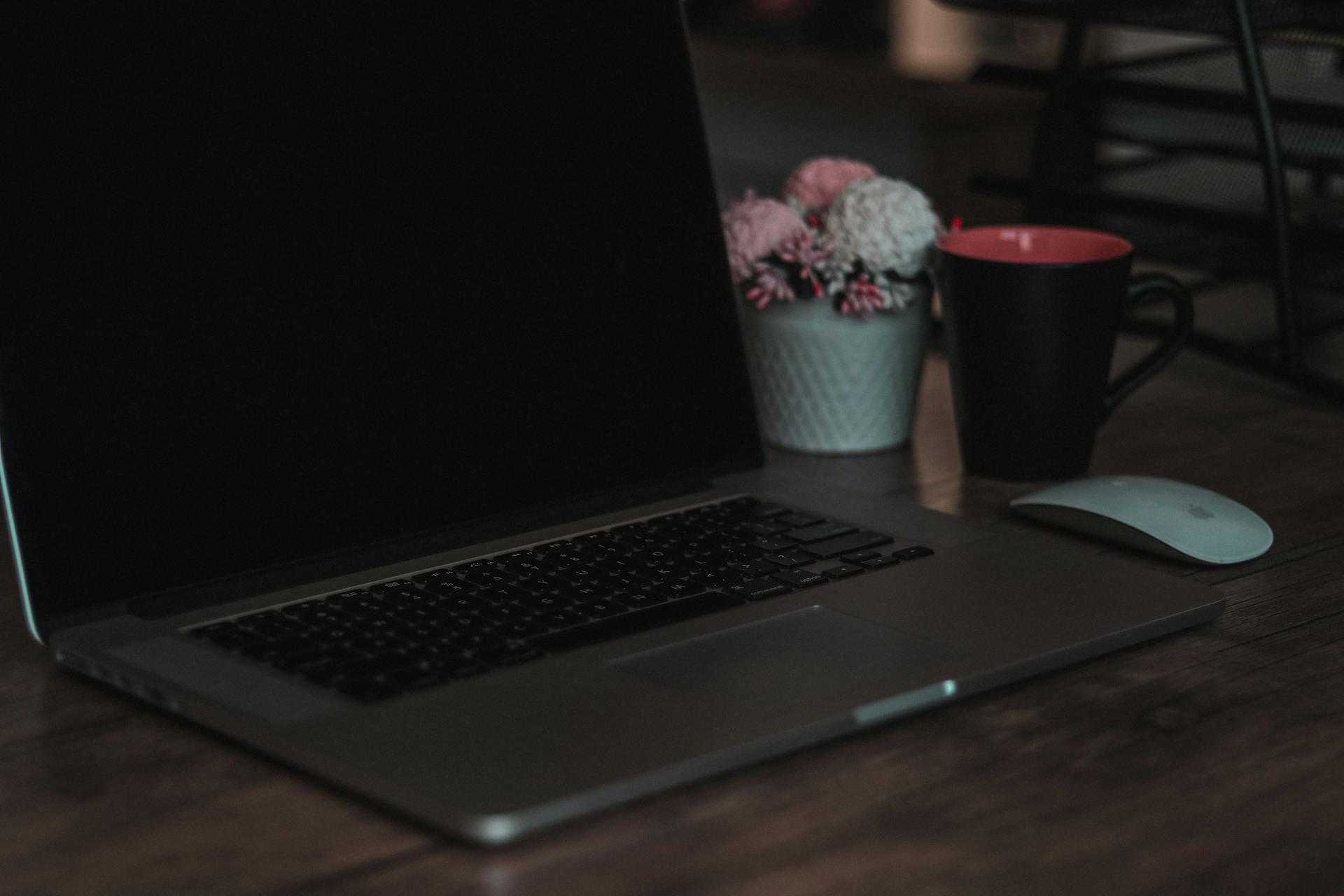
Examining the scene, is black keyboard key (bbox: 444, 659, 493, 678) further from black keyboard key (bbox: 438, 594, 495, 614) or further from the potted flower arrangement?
the potted flower arrangement

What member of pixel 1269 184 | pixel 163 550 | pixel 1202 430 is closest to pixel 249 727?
pixel 163 550

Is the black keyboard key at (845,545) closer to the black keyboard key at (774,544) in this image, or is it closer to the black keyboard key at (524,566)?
the black keyboard key at (774,544)

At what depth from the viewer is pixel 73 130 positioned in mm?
707

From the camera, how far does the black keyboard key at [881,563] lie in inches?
30.6

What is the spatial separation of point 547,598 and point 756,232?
422 millimetres

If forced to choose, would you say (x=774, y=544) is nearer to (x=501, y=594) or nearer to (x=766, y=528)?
(x=766, y=528)

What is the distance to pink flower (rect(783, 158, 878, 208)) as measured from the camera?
1114 millimetres

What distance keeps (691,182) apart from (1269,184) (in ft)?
1.60

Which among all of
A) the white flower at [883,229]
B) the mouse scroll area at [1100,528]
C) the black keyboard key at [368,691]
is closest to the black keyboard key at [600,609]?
the black keyboard key at [368,691]

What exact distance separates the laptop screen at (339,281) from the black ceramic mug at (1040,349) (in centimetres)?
16

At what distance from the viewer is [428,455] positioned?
2.68ft

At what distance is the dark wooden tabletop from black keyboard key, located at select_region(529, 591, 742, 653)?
113 millimetres

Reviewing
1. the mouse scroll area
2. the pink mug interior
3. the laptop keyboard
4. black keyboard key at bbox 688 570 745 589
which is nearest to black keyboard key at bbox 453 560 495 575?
the laptop keyboard

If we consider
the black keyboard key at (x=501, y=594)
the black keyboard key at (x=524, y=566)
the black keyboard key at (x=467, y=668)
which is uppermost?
the black keyboard key at (x=524, y=566)
